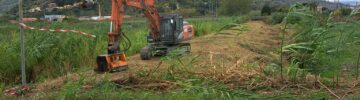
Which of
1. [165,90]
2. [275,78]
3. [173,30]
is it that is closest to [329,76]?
[275,78]

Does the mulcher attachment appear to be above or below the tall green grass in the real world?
below

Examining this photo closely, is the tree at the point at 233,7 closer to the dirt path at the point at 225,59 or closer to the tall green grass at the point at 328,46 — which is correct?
the dirt path at the point at 225,59

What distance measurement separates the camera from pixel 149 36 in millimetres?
14734

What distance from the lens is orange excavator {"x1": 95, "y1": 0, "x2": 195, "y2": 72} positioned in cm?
1149

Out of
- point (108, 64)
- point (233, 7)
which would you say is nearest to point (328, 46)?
point (108, 64)

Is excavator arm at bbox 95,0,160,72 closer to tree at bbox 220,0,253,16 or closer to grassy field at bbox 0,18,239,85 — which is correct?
grassy field at bbox 0,18,239,85

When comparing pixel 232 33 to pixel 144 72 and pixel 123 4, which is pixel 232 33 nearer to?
pixel 123 4

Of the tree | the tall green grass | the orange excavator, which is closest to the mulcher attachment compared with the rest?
the orange excavator

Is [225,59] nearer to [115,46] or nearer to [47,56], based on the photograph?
[115,46]

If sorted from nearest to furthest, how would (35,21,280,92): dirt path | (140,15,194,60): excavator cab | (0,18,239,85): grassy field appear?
(35,21,280,92): dirt path → (0,18,239,85): grassy field → (140,15,194,60): excavator cab

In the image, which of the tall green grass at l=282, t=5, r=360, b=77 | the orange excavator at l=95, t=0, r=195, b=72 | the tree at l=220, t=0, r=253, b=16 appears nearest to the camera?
the tall green grass at l=282, t=5, r=360, b=77

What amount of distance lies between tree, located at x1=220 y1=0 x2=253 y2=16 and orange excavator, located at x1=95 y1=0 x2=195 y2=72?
108ft

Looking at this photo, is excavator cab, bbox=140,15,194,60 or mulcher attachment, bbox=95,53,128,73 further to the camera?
excavator cab, bbox=140,15,194,60

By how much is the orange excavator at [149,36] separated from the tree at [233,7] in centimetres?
3290
